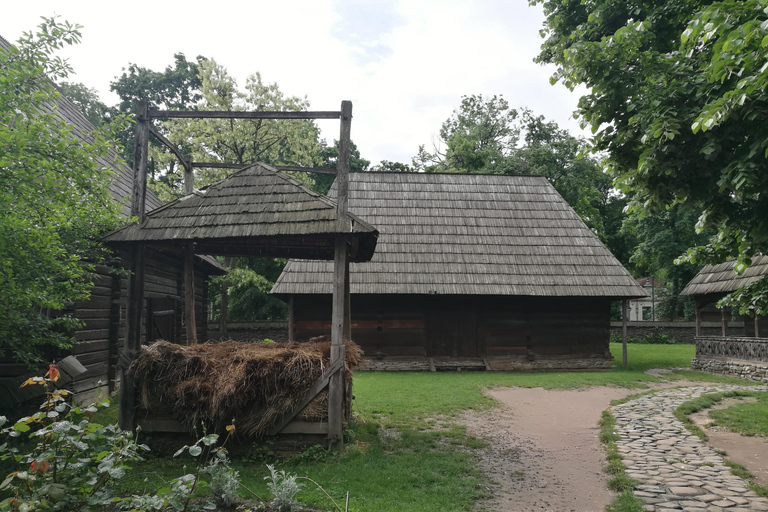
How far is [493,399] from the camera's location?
10789mm

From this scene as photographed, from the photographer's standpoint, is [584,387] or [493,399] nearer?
[493,399]

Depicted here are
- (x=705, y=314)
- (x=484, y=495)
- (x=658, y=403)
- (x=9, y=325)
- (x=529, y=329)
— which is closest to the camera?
(x=484, y=495)

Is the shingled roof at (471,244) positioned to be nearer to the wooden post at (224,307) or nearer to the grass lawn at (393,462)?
the grass lawn at (393,462)

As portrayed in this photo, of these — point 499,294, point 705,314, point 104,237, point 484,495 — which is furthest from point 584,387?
point 705,314

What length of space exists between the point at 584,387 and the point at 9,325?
11.7 meters

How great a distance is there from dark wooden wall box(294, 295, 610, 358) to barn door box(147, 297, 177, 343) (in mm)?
3520

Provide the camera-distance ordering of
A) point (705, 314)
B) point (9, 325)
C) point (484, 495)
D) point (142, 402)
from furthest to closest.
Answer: point (705, 314) → point (142, 402) → point (9, 325) → point (484, 495)

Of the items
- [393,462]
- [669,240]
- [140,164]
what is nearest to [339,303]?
[393,462]

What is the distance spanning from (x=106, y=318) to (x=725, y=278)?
58.2ft

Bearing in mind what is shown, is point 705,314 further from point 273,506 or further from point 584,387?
point 273,506

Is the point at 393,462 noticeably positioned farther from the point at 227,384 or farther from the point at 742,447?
the point at 742,447

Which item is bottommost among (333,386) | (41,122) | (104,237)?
(333,386)

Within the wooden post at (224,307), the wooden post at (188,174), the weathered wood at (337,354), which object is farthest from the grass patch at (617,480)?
the wooden post at (224,307)

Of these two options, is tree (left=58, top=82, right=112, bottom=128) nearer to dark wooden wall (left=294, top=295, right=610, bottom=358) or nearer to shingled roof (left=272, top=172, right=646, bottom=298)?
shingled roof (left=272, top=172, right=646, bottom=298)
